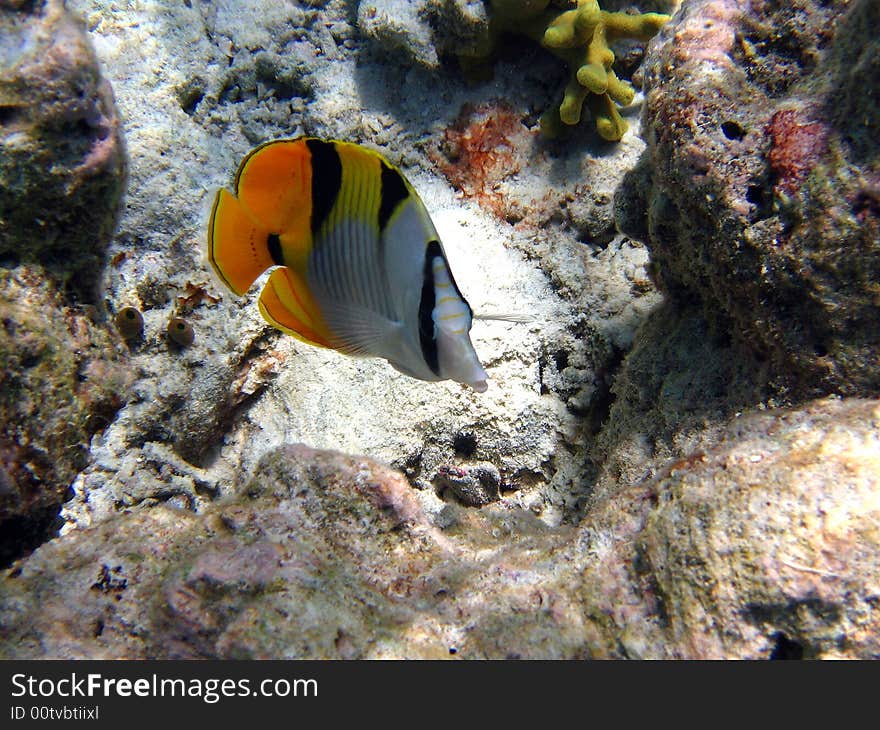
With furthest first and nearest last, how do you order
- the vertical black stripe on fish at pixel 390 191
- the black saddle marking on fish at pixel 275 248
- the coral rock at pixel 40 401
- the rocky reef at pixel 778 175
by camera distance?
the coral rock at pixel 40 401 < the rocky reef at pixel 778 175 < the black saddle marking on fish at pixel 275 248 < the vertical black stripe on fish at pixel 390 191

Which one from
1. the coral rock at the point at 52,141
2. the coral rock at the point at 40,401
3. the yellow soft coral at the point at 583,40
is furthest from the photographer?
the yellow soft coral at the point at 583,40

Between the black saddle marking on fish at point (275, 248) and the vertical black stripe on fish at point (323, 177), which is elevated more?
the vertical black stripe on fish at point (323, 177)

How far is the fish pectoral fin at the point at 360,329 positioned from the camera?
1.56 m

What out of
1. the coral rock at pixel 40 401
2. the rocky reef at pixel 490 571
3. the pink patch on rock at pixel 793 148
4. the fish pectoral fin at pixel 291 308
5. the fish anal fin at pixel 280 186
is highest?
the pink patch on rock at pixel 793 148

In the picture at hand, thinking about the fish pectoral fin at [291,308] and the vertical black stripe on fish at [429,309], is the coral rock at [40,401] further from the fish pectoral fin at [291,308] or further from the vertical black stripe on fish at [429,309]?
the vertical black stripe on fish at [429,309]

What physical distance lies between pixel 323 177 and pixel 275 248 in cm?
24

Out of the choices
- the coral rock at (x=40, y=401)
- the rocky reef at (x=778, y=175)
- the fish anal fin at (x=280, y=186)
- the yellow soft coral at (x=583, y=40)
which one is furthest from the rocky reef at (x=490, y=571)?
the yellow soft coral at (x=583, y=40)

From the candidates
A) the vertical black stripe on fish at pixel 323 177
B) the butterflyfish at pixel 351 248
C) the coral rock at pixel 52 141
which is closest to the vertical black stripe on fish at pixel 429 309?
the butterflyfish at pixel 351 248

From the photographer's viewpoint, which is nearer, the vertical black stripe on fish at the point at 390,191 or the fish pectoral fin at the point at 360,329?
the vertical black stripe on fish at the point at 390,191

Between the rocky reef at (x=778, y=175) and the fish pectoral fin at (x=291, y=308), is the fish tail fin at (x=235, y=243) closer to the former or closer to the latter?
the fish pectoral fin at (x=291, y=308)

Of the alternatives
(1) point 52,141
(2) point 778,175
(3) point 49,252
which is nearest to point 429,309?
(2) point 778,175

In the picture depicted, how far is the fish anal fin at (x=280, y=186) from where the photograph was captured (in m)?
1.47
